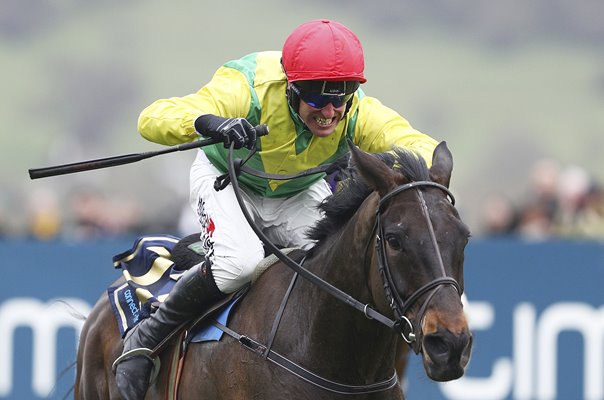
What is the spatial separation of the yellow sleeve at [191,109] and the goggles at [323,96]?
1.08 ft

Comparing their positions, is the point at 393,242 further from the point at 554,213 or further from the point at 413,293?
the point at 554,213

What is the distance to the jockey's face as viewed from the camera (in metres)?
5.11

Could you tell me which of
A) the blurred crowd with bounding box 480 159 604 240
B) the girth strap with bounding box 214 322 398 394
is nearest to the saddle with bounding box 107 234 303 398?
the girth strap with bounding box 214 322 398 394

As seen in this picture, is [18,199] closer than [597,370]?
No

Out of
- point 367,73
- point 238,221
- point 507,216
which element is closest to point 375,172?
point 238,221

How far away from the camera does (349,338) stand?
4785mm

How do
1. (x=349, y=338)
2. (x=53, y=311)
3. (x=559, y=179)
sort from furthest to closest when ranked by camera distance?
(x=559, y=179) < (x=53, y=311) < (x=349, y=338)

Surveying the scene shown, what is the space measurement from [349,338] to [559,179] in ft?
24.7

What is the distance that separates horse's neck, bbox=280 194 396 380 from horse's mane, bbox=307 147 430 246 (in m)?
0.10

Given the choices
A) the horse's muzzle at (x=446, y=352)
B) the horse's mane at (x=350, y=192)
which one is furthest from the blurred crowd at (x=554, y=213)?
the horse's muzzle at (x=446, y=352)

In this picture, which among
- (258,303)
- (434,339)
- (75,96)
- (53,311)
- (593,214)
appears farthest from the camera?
(75,96)

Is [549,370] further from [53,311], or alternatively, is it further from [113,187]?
[113,187]

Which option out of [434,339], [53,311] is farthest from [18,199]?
[434,339]

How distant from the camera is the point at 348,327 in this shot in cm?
479
